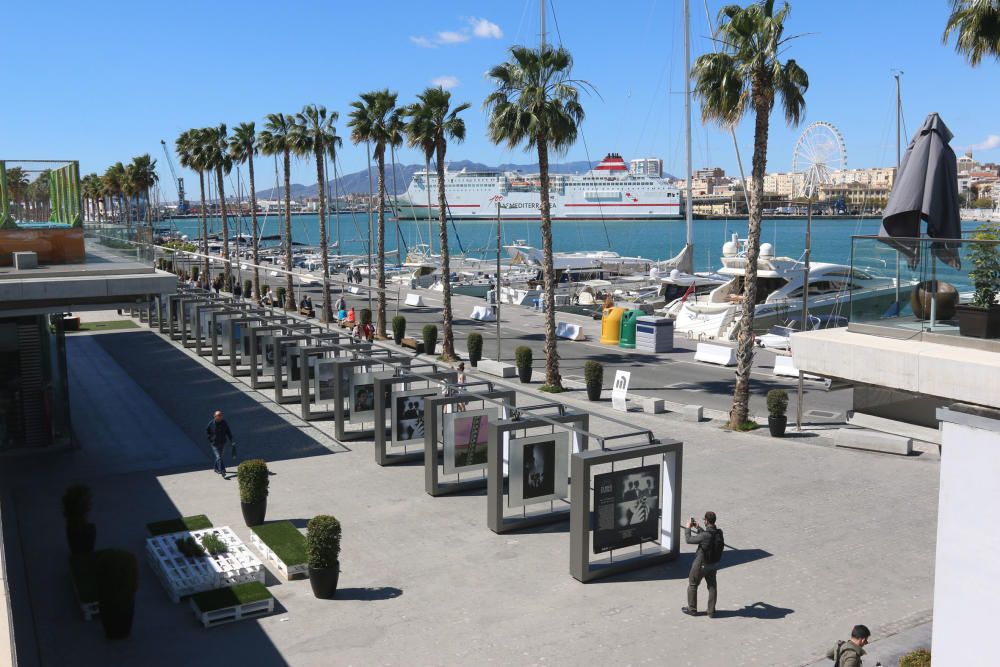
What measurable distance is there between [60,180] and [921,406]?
761 inches

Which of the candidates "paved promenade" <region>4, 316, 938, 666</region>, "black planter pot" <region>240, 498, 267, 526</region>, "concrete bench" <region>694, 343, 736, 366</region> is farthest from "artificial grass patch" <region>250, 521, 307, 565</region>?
"concrete bench" <region>694, 343, 736, 366</region>

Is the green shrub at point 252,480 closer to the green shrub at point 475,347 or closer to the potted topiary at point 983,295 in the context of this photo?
the potted topiary at point 983,295

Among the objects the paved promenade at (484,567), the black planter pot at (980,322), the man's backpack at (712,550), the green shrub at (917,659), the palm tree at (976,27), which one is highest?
the palm tree at (976,27)

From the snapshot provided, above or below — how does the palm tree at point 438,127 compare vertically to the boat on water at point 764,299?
above

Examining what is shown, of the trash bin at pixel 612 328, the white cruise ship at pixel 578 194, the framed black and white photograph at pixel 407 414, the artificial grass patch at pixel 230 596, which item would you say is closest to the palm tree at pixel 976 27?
the framed black and white photograph at pixel 407 414

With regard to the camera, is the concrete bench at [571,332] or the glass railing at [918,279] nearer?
the glass railing at [918,279]

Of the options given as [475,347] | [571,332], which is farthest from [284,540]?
[571,332]

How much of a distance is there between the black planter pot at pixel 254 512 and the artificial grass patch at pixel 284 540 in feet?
0.92

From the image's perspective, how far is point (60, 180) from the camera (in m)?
21.2

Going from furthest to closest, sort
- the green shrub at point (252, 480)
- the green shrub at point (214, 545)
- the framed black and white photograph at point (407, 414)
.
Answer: the framed black and white photograph at point (407, 414) < the green shrub at point (252, 480) < the green shrub at point (214, 545)

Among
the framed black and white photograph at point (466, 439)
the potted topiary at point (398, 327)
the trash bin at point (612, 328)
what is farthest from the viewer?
the trash bin at point (612, 328)

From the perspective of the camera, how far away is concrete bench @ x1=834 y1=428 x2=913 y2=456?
20.1m

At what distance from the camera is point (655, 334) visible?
36438 mm

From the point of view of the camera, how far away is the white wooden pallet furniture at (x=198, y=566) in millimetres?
12758
